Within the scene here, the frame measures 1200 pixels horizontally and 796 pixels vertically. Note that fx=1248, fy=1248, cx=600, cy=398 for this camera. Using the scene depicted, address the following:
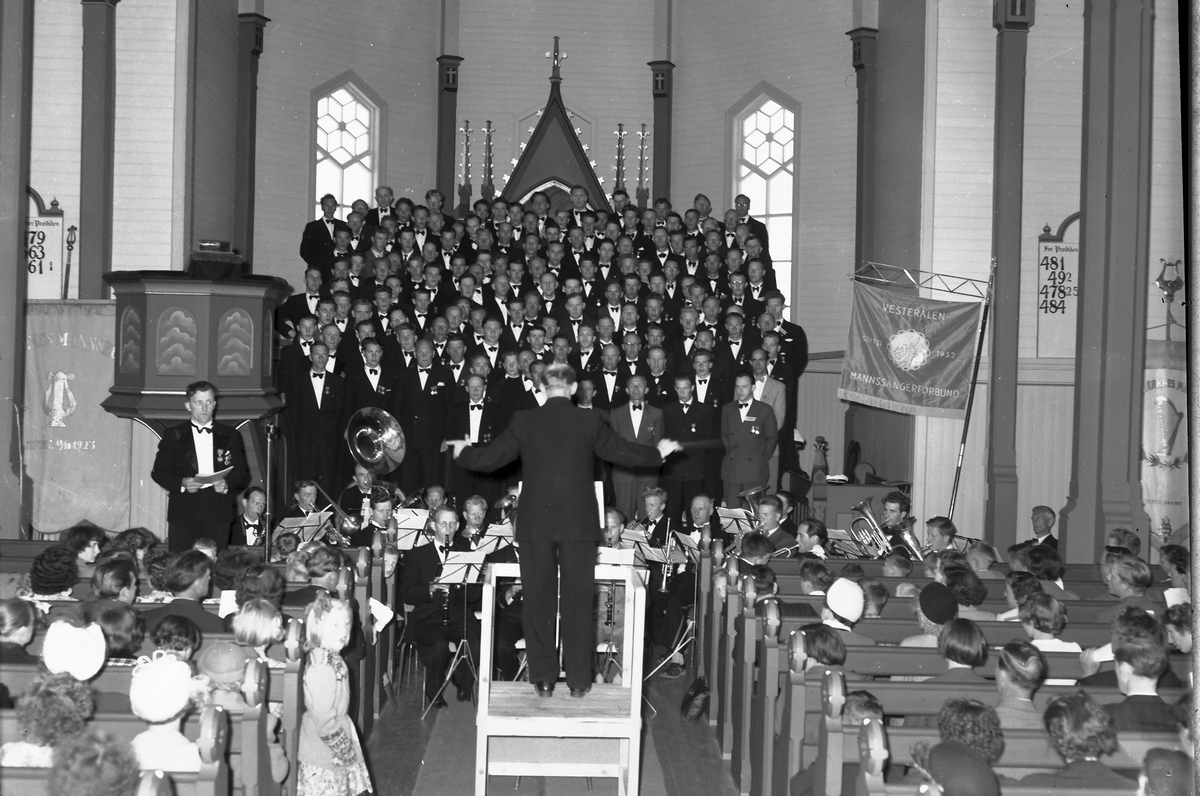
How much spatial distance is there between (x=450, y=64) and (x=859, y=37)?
18.9 ft

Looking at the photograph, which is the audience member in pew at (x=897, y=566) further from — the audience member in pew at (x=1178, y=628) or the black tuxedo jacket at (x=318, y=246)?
the black tuxedo jacket at (x=318, y=246)

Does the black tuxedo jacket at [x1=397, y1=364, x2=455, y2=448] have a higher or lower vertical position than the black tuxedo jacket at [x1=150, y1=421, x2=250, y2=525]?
higher

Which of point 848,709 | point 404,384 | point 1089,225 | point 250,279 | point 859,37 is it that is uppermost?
point 859,37

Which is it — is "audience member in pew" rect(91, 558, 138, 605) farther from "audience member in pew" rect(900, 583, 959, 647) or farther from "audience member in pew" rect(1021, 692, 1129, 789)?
"audience member in pew" rect(1021, 692, 1129, 789)

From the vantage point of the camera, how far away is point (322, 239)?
1350cm

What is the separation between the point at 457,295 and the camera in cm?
1210

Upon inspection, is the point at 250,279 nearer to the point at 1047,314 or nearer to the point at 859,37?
the point at 1047,314

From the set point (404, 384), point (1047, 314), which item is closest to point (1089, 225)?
point (1047, 314)

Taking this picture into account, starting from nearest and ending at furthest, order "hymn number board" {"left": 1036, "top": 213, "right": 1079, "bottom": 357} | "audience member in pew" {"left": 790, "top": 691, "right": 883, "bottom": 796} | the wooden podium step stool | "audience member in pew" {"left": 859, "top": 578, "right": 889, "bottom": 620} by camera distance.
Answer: "audience member in pew" {"left": 790, "top": 691, "right": 883, "bottom": 796} < the wooden podium step stool < "audience member in pew" {"left": 859, "top": 578, "right": 889, "bottom": 620} < "hymn number board" {"left": 1036, "top": 213, "right": 1079, "bottom": 357}

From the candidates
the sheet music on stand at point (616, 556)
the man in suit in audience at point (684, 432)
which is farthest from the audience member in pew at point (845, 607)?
the man in suit in audience at point (684, 432)

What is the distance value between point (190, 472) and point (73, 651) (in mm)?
3451

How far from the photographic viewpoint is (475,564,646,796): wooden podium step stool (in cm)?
490

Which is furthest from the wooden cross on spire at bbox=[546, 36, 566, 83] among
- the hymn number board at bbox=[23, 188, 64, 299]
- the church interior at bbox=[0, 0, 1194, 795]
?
the hymn number board at bbox=[23, 188, 64, 299]

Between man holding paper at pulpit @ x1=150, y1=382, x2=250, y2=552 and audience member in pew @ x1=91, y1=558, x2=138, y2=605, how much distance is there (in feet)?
6.93
